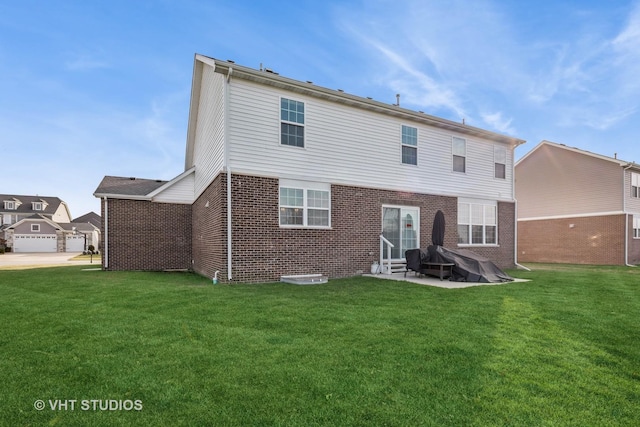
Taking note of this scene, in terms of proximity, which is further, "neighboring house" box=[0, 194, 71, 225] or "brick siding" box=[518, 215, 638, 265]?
"neighboring house" box=[0, 194, 71, 225]

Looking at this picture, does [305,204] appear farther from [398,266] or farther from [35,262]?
[35,262]

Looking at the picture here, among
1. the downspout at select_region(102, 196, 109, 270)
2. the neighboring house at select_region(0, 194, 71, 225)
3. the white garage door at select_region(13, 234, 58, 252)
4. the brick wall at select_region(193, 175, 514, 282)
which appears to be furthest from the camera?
the neighboring house at select_region(0, 194, 71, 225)

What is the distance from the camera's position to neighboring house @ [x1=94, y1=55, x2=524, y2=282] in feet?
30.3

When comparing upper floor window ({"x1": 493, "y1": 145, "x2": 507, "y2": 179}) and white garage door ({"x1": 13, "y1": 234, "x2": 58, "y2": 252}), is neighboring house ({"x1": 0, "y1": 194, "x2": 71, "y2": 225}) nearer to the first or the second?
white garage door ({"x1": 13, "y1": 234, "x2": 58, "y2": 252})

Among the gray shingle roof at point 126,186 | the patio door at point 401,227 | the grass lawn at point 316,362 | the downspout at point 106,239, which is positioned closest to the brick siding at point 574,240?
the patio door at point 401,227

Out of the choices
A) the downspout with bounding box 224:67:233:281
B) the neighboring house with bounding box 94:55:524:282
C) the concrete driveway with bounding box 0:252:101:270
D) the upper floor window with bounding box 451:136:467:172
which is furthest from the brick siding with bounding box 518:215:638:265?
the concrete driveway with bounding box 0:252:101:270

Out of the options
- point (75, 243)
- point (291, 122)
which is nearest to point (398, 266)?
point (291, 122)

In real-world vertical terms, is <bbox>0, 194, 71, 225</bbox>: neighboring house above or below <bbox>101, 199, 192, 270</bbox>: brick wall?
above

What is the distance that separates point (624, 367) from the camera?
11.3ft

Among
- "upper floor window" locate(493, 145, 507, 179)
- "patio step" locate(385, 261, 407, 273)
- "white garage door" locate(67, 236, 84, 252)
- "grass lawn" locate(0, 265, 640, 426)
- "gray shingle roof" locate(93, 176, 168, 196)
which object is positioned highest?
"upper floor window" locate(493, 145, 507, 179)

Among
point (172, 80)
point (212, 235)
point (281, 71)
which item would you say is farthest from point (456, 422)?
point (172, 80)

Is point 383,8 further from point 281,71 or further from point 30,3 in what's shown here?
point 30,3

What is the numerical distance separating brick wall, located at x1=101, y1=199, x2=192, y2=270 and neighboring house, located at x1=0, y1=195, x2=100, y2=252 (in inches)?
1275

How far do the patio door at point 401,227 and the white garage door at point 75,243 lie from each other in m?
43.6
